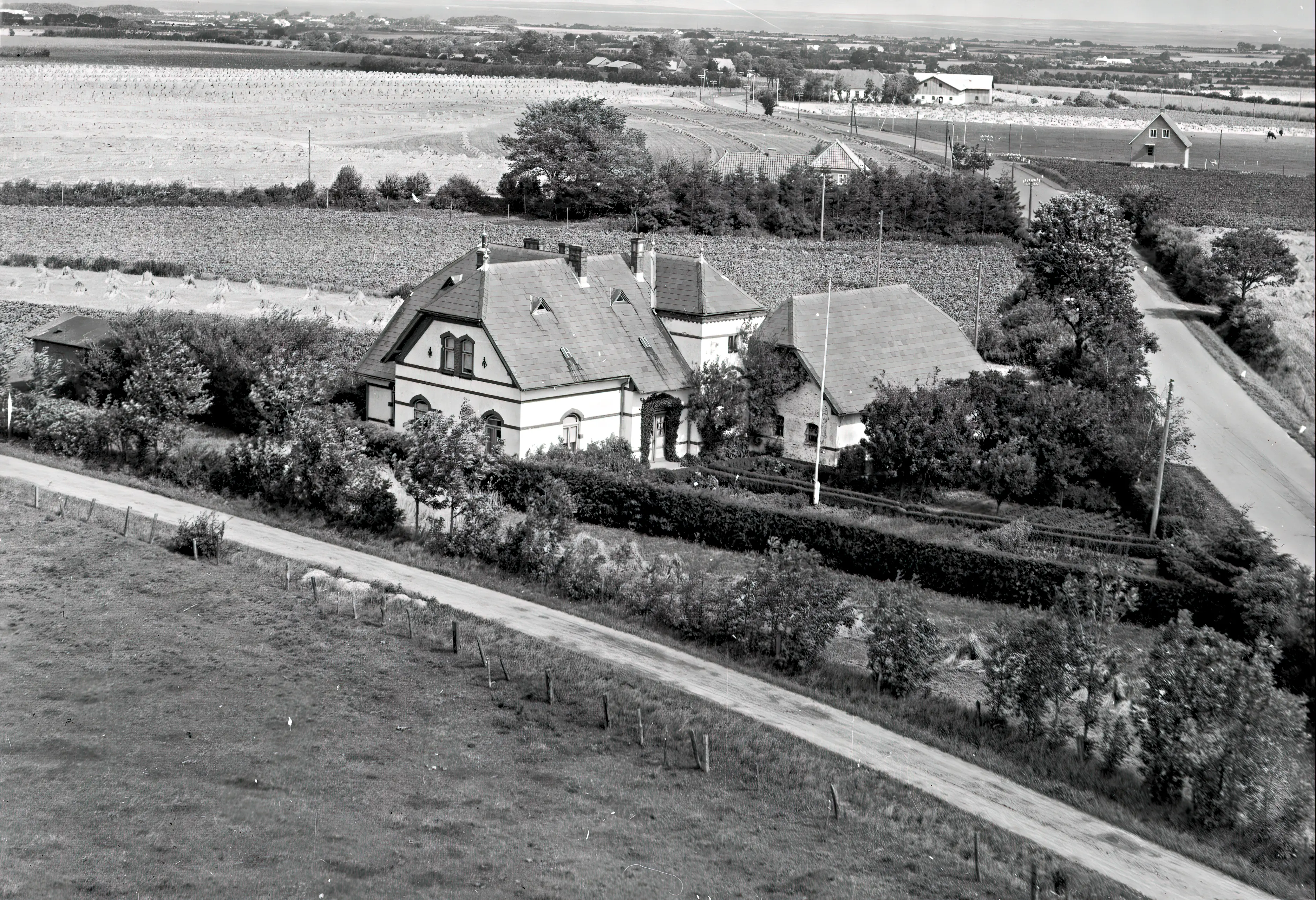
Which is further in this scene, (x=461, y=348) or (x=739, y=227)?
(x=739, y=227)

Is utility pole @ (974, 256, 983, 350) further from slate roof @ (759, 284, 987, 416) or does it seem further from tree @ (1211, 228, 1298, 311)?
tree @ (1211, 228, 1298, 311)

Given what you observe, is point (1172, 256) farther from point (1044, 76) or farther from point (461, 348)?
point (461, 348)

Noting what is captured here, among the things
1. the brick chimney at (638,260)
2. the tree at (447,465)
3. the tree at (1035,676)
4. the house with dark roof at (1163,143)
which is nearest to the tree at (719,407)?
the brick chimney at (638,260)

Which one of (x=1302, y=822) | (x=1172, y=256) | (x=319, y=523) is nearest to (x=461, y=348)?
(x=319, y=523)

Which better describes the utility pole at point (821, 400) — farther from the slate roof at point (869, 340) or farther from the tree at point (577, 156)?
the tree at point (577, 156)

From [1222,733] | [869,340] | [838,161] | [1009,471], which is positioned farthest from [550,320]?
[838,161]

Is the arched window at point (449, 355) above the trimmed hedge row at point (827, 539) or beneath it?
above

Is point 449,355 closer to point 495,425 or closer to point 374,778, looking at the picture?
point 495,425
